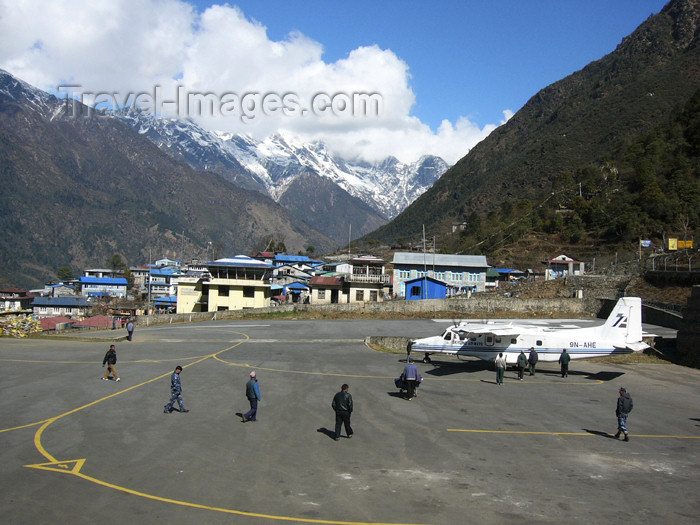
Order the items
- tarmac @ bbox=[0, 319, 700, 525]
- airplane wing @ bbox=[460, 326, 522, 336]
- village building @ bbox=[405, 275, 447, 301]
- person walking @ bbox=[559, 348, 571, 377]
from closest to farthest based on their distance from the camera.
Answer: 1. tarmac @ bbox=[0, 319, 700, 525]
2. person walking @ bbox=[559, 348, 571, 377]
3. airplane wing @ bbox=[460, 326, 522, 336]
4. village building @ bbox=[405, 275, 447, 301]

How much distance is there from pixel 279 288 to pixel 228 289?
89.4 feet

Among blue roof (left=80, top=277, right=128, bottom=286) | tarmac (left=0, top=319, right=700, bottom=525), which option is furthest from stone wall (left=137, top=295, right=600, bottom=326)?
blue roof (left=80, top=277, right=128, bottom=286)

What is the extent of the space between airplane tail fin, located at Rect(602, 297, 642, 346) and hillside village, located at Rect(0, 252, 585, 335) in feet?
127

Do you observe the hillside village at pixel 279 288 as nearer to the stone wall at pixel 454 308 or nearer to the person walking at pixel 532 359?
the stone wall at pixel 454 308

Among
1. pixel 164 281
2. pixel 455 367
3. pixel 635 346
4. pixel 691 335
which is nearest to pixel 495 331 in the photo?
pixel 455 367

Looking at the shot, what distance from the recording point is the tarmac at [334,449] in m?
10.4

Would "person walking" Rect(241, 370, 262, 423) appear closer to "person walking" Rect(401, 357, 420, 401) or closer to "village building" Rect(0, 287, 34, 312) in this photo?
"person walking" Rect(401, 357, 420, 401)


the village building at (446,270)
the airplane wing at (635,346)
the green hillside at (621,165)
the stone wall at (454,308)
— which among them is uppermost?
the green hillside at (621,165)

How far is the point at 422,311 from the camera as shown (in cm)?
5500

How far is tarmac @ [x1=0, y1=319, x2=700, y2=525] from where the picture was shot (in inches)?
408

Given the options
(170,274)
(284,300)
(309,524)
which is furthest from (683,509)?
(170,274)

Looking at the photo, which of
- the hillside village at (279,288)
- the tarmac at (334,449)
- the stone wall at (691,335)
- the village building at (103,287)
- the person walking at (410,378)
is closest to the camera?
the tarmac at (334,449)

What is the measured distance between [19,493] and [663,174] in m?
117

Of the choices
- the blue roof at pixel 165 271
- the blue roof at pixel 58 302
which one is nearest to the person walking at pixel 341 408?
the blue roof at pixel 58 302
